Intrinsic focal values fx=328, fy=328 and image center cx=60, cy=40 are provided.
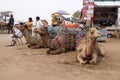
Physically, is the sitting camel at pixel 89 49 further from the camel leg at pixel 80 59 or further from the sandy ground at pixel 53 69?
the sandy ground at pixel 53 69

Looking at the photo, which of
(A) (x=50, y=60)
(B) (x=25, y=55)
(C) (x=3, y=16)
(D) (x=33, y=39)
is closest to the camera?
(A) (x=50, y=60)

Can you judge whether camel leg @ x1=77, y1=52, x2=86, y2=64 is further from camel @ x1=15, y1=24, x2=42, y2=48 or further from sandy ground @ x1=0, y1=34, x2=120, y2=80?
camel @ x1=15, y1=24, x2=42, y2=48

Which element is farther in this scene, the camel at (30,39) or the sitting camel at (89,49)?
the camel at (30,39)

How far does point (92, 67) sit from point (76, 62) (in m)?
0.93

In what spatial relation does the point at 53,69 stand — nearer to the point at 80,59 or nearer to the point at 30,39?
the point at 80,59

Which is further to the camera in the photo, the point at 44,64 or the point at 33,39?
the point at 33,39

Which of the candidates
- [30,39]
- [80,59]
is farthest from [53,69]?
[30,39]

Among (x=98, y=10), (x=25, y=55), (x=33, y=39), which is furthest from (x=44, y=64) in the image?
(x=98, y=10)

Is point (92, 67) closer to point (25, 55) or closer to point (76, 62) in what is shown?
point (76, 62)

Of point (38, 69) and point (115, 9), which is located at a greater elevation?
point (115, 9)

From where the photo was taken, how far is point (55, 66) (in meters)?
9.89

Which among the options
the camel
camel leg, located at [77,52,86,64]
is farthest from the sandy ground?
the camel

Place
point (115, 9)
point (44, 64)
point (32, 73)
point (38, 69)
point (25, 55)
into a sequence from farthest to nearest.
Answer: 1. point (115, 9)
2. point (25, 55)
3. point (44, 64)
4. point (38, 69)
5. point (32, 73)

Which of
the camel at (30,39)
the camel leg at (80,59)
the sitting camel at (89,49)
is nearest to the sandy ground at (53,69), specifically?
the camel leg at (80,59)
